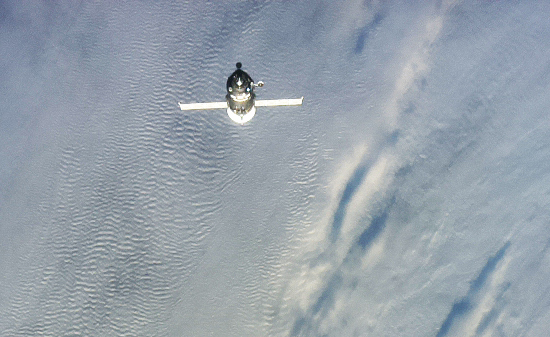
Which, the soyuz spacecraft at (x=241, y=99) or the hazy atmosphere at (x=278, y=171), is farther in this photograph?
the hazy atmosphere at (x=278, y=171)

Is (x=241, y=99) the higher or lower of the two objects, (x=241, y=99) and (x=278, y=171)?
the lower

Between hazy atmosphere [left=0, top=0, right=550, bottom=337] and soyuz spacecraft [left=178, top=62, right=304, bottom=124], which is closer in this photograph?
soyuz spacecraft [left=178, top=62, right=304, bottom=124]

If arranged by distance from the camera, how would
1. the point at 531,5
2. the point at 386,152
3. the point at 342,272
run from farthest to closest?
1. the point at 531,5
2. the point at 386,152
3. the point at 342,272

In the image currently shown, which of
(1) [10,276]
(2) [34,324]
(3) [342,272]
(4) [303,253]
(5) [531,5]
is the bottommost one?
(3) [342,272]

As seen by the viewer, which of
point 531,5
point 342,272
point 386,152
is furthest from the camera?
point 531,5

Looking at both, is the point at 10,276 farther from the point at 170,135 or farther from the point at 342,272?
the point at 342,272

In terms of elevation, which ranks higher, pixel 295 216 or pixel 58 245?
pixel 58 245

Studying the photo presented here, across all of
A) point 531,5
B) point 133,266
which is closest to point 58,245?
point 133,266

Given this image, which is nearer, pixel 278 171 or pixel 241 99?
pixel 241 99
